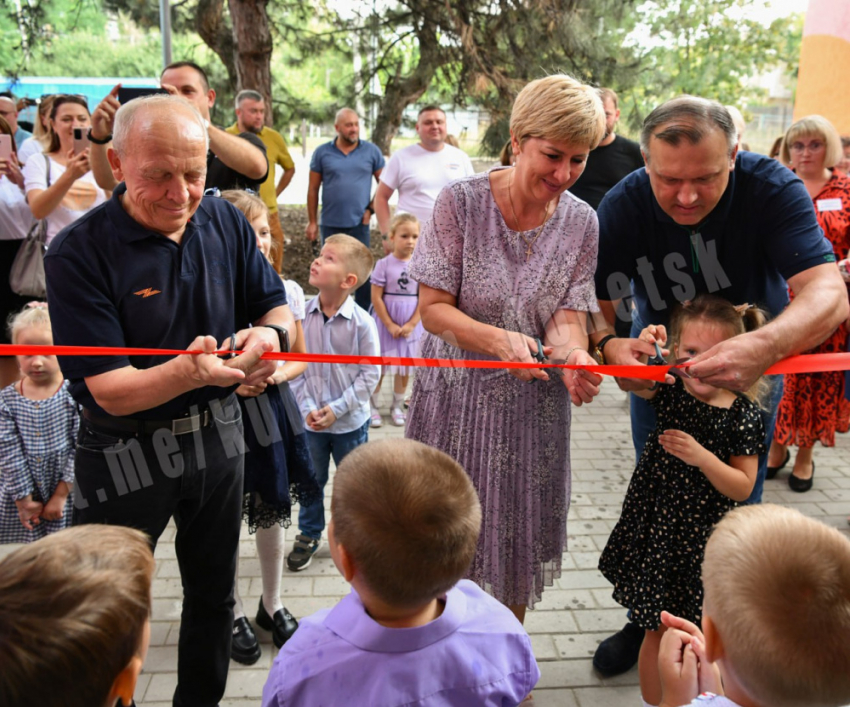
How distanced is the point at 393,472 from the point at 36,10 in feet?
31.0

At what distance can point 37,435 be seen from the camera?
10.1 ft

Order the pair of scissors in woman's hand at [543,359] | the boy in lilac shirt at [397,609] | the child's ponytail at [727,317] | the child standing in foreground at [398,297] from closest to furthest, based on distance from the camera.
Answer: the boy in lilac shirt at [397,609] < the pair of scissors in woman's hand at [543,359] < the child's ponytail at [727,317] < the child standing in foreground at [398,297]

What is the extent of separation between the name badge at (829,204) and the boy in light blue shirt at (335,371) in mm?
3159

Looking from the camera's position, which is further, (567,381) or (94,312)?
(567,381)

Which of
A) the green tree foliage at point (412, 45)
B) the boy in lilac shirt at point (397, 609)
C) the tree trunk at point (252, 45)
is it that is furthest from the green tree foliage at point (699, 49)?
the boy in lilac shirt at point (397, 609)

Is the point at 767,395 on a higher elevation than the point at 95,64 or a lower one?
lower

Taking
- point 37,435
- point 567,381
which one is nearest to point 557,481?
point 567,381

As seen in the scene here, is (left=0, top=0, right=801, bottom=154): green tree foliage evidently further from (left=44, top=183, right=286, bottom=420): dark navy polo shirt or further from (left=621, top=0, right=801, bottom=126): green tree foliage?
(left=44, top=183, right=286, bottom=420): dark navy polo shirt

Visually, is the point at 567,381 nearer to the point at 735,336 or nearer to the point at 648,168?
the point at 735,336

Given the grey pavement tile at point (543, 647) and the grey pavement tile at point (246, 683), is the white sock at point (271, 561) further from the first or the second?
the grey pavement tile at point (543, 647)

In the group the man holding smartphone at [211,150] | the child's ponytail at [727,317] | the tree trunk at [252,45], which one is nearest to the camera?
the child's ponytail at [727,317]

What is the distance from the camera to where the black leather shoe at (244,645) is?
2.98 metres

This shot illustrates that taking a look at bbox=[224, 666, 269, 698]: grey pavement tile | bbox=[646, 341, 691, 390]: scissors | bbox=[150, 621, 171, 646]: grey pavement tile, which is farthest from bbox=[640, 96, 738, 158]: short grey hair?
bbox=[150, 621, 171, 646]: grey pavement tile

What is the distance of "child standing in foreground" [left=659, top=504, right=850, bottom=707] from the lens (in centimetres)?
122
